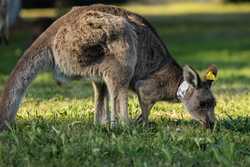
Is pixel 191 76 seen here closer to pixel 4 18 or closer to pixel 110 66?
pixel 110 66

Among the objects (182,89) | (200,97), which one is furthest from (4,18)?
(200,97)

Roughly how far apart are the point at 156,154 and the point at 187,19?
29.2 m

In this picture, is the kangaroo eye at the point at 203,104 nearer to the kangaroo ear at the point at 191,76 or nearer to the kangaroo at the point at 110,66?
Result: the kangaroo at the point at 110,66

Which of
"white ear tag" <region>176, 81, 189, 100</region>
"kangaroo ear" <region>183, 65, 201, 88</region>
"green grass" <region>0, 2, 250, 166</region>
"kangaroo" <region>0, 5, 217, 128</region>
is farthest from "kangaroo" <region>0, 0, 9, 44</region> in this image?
"kangaroo ear" <region>183, 65, 201, 88</region>

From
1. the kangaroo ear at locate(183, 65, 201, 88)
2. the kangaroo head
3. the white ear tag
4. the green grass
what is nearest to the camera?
the green grass

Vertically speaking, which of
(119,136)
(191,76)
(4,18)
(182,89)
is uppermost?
(4,18)

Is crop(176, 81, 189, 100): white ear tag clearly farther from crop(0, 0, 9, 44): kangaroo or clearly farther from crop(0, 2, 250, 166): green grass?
crop(0, 0, 9, 44): kangaroo

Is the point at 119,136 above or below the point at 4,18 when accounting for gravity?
below

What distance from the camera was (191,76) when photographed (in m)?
8.56

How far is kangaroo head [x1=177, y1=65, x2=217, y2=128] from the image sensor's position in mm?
8617

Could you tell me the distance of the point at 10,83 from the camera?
7895 mm

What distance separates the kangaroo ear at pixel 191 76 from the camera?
332 inches

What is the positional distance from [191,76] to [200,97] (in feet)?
0.97

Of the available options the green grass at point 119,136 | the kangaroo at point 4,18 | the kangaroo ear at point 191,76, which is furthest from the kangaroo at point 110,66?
the kangaroo at point 4,18
